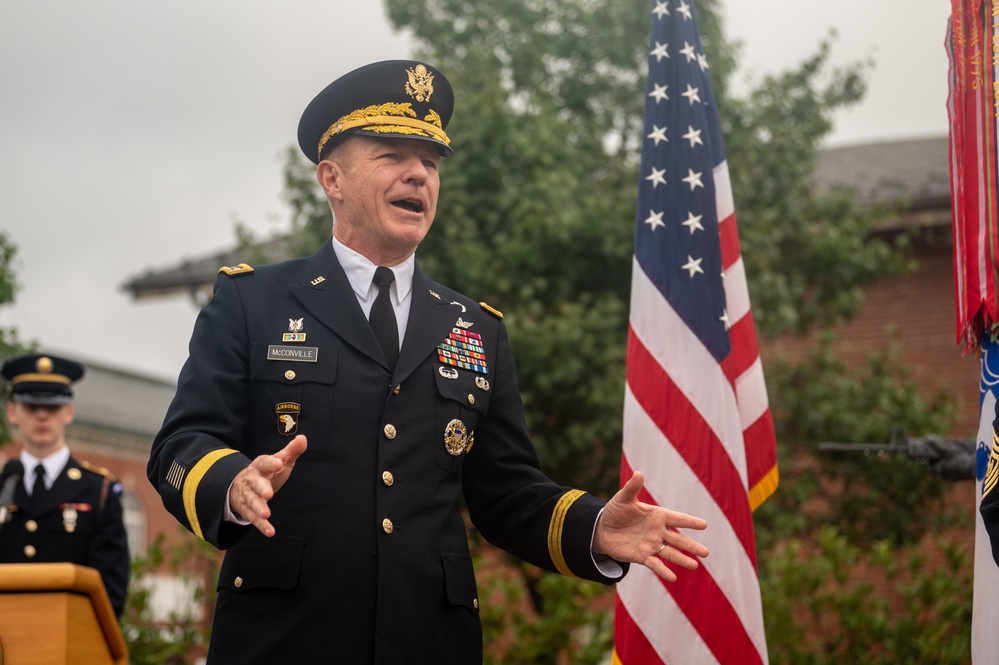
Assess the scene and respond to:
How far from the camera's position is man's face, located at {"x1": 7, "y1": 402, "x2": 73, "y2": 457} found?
653 cm

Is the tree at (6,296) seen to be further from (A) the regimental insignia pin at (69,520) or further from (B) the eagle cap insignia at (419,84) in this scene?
(B) the eagle cap insignia at (419,84)

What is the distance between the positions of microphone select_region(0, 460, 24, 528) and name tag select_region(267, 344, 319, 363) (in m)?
3.90

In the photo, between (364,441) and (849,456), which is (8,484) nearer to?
(364,441)

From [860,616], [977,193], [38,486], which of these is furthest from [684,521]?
[860,616]

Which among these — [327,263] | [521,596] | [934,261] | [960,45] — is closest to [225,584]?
[327,263]

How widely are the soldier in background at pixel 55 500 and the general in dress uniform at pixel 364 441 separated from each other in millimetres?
3570

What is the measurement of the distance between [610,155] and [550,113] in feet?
4.11

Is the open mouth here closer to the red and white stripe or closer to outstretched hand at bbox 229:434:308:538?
outstretched hand at bbox 229:434:308:538

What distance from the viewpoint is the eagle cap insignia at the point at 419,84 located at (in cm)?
344

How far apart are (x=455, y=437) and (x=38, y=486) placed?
3983mm

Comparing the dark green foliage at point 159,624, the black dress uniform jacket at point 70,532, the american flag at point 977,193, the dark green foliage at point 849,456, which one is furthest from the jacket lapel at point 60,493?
the dark green foliage at point 849,456

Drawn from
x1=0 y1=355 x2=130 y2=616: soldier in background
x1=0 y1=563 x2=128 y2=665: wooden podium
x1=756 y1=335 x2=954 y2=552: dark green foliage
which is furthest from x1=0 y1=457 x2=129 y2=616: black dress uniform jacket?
x1=756 y1=335 x2=954 y2=552: dark green foliage

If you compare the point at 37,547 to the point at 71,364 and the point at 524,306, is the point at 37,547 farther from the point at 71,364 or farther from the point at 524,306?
the point at 524,306

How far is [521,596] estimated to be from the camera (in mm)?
8273
